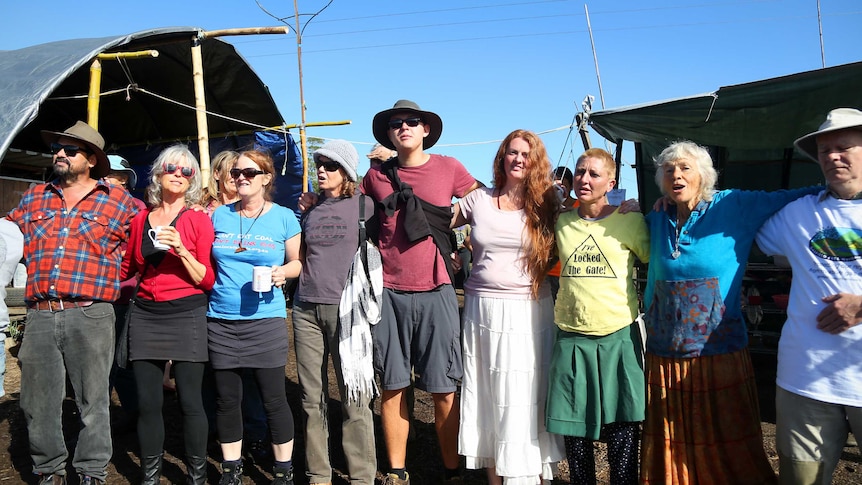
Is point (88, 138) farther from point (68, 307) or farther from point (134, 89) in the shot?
point (134, 89)

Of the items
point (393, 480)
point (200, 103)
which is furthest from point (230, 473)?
point (200, 103)

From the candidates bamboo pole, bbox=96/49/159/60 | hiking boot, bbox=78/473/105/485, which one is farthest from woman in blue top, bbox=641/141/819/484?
bamboo pole, bbox=96/49/159/60

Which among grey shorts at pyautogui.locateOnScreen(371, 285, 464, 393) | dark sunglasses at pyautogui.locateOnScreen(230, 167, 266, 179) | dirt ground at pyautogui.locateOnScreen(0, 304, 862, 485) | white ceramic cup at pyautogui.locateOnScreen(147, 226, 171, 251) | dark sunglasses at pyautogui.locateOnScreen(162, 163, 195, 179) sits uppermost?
dark sunglasses at pyautogui.locateOnScreen(162, 163, 195, 179)

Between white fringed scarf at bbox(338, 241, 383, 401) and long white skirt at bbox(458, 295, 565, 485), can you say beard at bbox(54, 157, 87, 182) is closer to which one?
white fringed scarf at bbox(338, 241, 383, 401)

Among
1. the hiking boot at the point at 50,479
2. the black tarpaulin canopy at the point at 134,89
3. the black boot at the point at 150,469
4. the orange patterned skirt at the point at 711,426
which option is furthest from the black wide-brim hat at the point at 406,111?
the black tarpaulin canopy at the point at 134,89

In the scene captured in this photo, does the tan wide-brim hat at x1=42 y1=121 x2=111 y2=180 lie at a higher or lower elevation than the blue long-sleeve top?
higher

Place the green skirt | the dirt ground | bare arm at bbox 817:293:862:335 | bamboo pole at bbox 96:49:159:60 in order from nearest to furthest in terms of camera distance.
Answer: bare arm at bbox 817:293:862:335, the green skirt, the dirt ground, bamboo pole at bbox 96:49:159:60

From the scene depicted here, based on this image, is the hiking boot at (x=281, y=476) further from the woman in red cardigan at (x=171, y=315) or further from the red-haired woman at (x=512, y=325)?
the red-haired woman at (x=512, y=325)

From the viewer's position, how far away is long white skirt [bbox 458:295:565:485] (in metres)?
2.76

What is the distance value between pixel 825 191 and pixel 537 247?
4.03ft

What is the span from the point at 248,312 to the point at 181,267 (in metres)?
0.42

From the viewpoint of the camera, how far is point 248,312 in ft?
9.43

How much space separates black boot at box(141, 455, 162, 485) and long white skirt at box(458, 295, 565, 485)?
1604 mm

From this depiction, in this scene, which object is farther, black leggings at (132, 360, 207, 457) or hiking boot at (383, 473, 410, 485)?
hiking boot at (383, 473, 410, 485)
